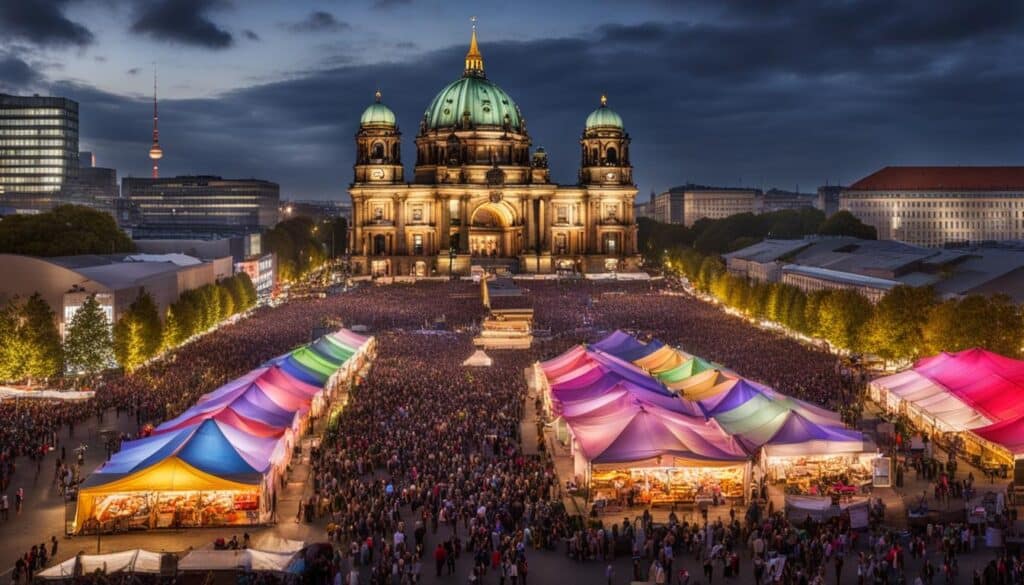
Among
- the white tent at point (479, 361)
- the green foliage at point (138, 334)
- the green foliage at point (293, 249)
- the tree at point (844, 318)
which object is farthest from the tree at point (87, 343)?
the green foliage at point (293, 249)

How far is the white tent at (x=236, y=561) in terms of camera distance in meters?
22.1

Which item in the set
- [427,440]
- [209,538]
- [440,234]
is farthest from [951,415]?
[440,234]

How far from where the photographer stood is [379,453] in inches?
1329

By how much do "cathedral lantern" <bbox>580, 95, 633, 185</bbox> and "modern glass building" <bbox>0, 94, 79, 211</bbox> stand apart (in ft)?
262

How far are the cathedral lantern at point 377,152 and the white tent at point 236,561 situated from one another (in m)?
121

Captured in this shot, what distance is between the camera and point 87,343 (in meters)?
53.7

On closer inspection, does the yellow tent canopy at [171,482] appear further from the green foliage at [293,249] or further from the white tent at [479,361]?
the green foliage at [293,249]

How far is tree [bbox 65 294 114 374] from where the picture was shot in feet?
176

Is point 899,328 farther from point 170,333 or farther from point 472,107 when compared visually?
point 472,107

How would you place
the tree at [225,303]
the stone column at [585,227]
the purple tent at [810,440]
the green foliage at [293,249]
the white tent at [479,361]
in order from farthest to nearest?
the stone column at [585,227] → the green foliage at [293,249] → the tree at [225,303] → the white tent at [479,361] → the purple tent at [810,440]

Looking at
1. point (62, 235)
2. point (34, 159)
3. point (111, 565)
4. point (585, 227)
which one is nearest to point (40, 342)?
point (111, 565)

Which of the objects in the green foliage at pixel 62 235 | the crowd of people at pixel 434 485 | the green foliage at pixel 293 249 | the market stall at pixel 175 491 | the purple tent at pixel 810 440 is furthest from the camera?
the green foliage at pixel 293 249

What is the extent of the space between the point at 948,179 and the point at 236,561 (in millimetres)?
190025

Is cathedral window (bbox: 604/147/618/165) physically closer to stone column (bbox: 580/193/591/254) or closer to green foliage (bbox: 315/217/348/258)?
stone column (bbox: 580/193/591/254)
